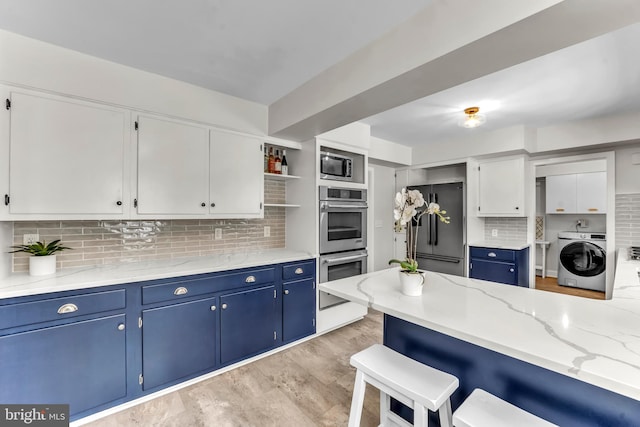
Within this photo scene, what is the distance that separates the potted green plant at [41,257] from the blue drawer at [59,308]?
35 cm

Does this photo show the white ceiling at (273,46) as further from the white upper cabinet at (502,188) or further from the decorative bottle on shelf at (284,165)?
the white upper cabinet at (502,188)

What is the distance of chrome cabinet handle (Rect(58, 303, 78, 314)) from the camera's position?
1.67 metres

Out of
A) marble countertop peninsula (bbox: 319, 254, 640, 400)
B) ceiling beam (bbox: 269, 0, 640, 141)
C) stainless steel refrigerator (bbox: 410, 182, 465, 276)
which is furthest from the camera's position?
stainless steel refrigerator (bbox: 410, 182, 465, 276)

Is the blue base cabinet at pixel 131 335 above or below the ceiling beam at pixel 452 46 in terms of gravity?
below

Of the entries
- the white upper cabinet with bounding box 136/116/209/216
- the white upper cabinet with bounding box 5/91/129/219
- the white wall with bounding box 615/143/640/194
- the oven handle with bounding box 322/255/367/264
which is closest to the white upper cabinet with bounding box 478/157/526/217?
the white wall with bounding box 615/143/640/194

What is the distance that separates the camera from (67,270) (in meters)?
2.03

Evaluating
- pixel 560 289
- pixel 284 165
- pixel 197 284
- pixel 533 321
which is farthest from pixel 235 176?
pixel 560 289

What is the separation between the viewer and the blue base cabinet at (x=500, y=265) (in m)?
3.56

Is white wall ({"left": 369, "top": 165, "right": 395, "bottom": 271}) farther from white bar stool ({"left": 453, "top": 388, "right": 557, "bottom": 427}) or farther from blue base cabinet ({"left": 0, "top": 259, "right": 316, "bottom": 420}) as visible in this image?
white bar stool ({"left": 453, "top": 388, "right": 557, "bottom": 427})

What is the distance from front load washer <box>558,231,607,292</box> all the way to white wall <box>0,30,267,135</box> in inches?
221

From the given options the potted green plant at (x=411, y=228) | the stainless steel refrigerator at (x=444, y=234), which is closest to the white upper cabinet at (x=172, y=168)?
the potted green plant at (x=411, y=228)

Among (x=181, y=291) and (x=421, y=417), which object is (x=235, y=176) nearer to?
(x=181, y=291)

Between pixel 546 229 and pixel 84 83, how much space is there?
23.2 feet

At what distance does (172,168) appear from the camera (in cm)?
227
